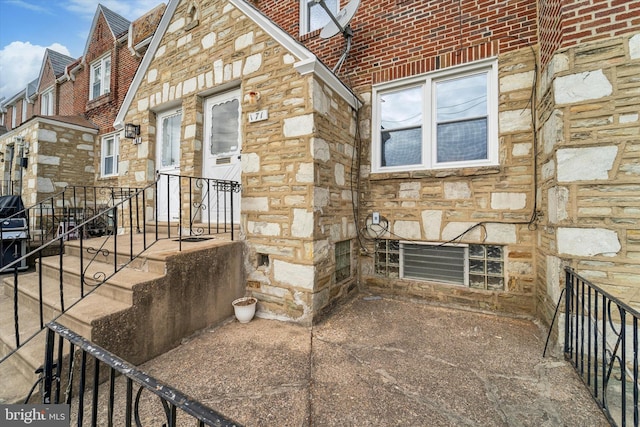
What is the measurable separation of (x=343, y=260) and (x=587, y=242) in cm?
278

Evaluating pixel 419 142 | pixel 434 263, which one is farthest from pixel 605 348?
pixel 419 142

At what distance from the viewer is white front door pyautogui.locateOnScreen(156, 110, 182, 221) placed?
516 centimetres

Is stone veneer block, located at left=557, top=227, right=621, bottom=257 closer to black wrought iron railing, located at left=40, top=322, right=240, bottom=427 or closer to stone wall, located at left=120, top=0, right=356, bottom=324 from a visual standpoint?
stone wall, located at left=120, top=0, right=356, bottom=324

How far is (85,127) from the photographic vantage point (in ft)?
28.6

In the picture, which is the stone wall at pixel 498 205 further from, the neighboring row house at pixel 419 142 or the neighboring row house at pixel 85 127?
the neighboring row house at pixel 85 127

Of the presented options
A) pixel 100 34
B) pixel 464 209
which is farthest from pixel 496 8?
pixel 100 34

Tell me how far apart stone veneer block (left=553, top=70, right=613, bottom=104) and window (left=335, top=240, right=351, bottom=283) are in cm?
302

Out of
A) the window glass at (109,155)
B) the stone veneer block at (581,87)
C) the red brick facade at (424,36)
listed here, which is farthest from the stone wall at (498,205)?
the window glass at (109,155)

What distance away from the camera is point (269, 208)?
3684 mm

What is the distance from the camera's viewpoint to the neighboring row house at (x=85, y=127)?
8.01m

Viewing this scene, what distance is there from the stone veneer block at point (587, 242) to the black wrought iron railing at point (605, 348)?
217 mm

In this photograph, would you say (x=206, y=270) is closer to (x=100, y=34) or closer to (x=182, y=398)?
(x=182, y=398)

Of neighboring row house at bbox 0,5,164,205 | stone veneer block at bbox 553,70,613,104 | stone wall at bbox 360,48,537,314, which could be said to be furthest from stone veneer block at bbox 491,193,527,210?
neighboring row house at bbox 0,5,164,205

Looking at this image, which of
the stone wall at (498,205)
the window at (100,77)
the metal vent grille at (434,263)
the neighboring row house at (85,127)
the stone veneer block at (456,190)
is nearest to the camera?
the stone wall at (498,205)
